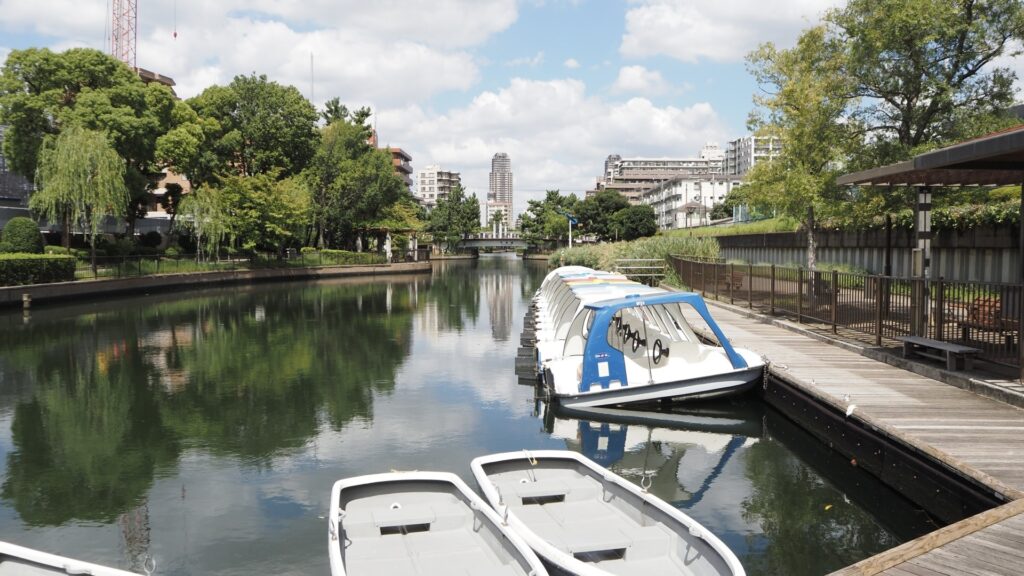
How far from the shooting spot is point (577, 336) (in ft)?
54.6

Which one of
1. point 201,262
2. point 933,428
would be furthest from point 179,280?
point 933,428

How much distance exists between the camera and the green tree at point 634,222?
101 m

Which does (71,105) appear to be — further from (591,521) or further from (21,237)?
(591,521)

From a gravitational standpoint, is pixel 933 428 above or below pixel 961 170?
below

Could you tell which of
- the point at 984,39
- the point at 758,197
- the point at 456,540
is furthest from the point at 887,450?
the point at 758,197

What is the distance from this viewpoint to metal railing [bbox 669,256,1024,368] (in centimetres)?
1202

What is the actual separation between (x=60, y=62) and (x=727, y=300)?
3993cm

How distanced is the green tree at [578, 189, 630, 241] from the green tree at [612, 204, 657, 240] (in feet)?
10.8

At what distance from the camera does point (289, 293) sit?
46688 mm

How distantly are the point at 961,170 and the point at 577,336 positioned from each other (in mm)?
7851

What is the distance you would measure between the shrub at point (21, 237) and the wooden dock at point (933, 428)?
35236 mm

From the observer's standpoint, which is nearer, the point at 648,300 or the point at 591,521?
the point at 591,521

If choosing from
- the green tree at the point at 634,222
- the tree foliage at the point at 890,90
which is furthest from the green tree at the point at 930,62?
the green tree at the point at 634,222

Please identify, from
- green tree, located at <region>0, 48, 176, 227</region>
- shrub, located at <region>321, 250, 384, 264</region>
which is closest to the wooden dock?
green tree, located at <region>0, 48, 176, 227</region>
